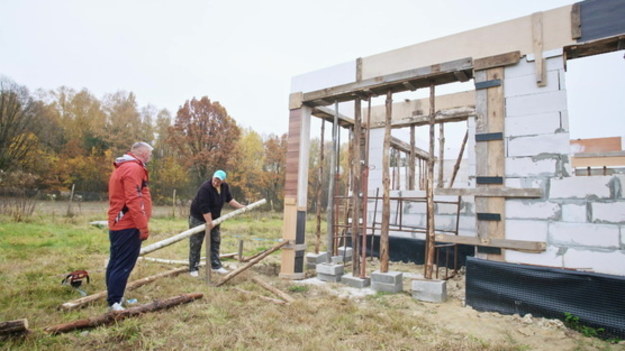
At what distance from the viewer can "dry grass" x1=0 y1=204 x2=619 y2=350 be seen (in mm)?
2883

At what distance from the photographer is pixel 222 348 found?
9.18 ft

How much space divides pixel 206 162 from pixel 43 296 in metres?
23.6

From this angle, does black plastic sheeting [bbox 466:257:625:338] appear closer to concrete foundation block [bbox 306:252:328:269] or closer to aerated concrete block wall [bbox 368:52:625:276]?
aerated concrete block wall [bbox 368:52:625:276]

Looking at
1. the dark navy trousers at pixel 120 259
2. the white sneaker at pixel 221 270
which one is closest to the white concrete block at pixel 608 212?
the dark navy trousers at pixel 120 259

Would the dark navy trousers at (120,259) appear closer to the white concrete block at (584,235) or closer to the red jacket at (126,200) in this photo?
the red jacket at (126,200)

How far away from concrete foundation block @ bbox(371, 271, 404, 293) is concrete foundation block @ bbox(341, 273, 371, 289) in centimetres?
19

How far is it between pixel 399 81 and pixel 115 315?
4.57 m

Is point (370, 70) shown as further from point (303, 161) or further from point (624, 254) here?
point (624, 254)

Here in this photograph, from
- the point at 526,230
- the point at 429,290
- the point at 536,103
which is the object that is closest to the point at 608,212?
the point at 526,230

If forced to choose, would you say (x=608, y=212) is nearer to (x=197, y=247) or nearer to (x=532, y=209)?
(x=532, y=209)

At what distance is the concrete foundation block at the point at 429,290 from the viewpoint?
14.6 ft

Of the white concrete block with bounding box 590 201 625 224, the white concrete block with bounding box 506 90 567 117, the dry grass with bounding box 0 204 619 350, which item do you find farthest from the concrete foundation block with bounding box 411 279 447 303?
the white concrete block with bounding box 506 90 567 117

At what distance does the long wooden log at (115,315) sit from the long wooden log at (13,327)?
222 millimetres

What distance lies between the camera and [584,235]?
376 cm
